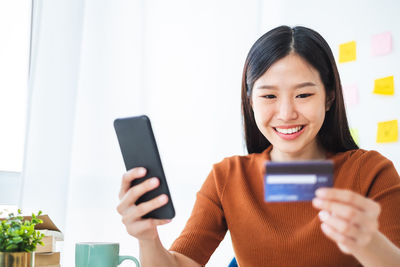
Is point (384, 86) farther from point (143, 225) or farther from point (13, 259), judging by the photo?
point (13, 259)

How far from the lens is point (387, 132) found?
76.3 inches

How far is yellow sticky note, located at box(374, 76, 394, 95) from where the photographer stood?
193 cm

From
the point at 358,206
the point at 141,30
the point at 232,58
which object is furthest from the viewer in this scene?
the point at 232,58

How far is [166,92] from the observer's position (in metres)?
2.12

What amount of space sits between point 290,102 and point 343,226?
50 centimetres

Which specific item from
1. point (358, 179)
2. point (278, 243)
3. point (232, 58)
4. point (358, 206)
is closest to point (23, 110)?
point (232, 58)

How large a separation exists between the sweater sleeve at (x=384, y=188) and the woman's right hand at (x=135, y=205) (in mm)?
539

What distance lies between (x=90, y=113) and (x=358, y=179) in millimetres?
1166

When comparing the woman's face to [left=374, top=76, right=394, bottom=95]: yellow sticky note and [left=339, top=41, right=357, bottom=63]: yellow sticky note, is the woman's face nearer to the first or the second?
[left=374, top=76, right=394, bottom=95]: yellow sticky note

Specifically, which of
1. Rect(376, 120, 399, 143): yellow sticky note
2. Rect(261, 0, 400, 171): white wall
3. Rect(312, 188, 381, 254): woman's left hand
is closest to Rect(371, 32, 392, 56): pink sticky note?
Rect(261, 0, 400, 171): white wall

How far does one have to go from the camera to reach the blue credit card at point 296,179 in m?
0.68

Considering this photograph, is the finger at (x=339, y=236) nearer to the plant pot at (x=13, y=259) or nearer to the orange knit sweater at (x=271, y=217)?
the orange knit sweater at (x=271, y=217)

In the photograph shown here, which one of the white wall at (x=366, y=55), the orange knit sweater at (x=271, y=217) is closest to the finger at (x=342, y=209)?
the orange knit sweater at (x=271, y=217)

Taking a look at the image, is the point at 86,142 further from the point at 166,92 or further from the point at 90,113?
the point at 166,92
